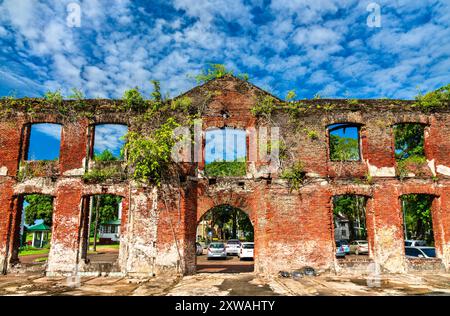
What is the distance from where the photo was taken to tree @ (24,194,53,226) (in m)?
38.9

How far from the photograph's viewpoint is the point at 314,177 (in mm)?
12922

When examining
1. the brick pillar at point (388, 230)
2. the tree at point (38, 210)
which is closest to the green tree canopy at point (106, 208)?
the tree at point (38, 210)

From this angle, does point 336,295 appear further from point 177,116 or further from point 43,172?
point 43,172

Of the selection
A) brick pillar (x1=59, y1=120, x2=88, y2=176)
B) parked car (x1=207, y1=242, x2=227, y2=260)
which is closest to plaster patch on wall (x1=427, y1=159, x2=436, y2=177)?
parked car (x1=207, y1=242, x2=227, y2=260)

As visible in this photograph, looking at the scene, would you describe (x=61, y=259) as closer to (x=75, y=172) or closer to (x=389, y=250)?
(x=75, y=172)

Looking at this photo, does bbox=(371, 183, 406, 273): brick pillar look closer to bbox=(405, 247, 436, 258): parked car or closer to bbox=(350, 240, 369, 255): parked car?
bbox=(405, 247, 436, 258): parked car

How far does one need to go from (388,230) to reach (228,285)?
6.56 meters

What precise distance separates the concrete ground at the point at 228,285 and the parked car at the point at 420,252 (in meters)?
1.34

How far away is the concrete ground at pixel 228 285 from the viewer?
921 centimetres

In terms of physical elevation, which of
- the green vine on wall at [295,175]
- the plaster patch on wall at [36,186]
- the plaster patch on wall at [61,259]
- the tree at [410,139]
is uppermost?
the tree at [410,139]

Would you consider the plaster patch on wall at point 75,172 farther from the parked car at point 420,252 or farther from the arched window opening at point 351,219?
the parked car at point 420,252

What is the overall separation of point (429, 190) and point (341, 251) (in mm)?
9185

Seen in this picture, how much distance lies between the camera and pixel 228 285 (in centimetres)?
1040
